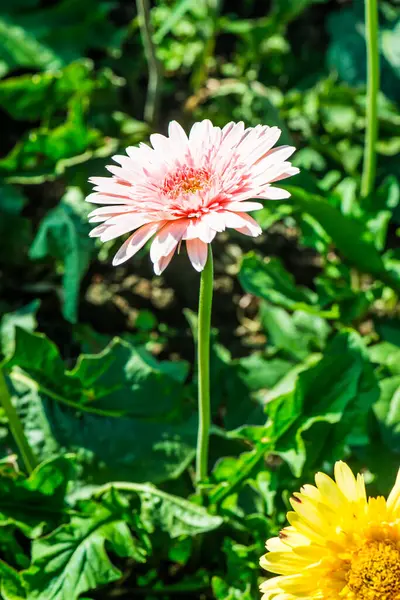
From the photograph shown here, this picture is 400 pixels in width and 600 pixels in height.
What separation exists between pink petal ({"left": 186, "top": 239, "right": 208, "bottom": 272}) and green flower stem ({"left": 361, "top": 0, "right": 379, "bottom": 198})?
0.87 meters

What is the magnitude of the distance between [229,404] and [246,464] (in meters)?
0.34

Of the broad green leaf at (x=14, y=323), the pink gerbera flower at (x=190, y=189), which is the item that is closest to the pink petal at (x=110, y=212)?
the pink gerbera flower at (x=190, y=189)

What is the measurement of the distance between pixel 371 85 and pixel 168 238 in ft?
3.07

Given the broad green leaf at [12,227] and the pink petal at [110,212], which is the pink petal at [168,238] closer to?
the pink petal at [110,212]

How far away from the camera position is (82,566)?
1552 mm

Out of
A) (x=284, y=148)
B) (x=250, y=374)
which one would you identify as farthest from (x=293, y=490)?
(x=284, y=148)

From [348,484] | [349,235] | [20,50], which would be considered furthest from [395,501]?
[20,50]

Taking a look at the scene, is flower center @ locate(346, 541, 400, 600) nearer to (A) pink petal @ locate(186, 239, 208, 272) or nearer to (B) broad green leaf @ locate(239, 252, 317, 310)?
(A) pink petal @ locate(186, 239, 208, 272)

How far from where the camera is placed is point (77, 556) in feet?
5.14

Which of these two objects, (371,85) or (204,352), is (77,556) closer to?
(204,352)

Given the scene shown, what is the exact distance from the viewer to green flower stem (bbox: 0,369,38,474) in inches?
61.3

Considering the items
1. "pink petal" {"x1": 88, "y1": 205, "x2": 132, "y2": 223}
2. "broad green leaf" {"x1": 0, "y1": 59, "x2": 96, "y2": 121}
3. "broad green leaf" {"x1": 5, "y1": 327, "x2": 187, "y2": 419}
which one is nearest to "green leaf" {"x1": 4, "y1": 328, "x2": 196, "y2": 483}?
"broad green leaf" {"x1": 5, "y1": 327, "x2": 187, "y2": 419}

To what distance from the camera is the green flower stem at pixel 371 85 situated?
1784 mm

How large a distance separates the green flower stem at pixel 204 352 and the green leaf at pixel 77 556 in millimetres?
190
